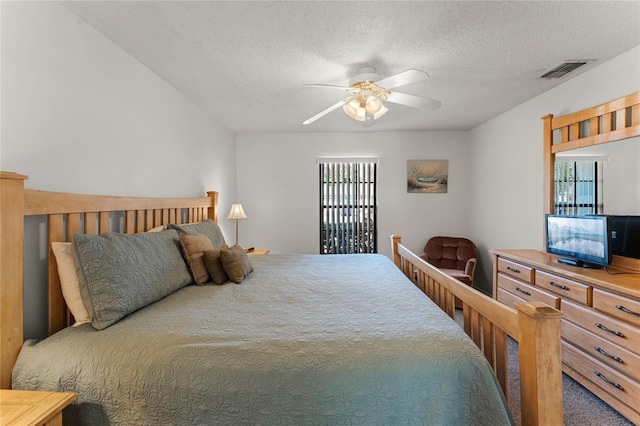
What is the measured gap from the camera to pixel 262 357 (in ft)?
3.52

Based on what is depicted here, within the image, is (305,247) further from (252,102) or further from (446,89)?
(446,89)

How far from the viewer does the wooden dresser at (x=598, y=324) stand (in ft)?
5.29

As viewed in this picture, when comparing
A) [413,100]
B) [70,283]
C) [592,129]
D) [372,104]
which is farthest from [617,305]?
[70,283]

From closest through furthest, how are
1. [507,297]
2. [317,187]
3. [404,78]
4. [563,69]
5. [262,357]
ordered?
[262,357] < [404,78] < [563,69] < [507,297] < [317,187]

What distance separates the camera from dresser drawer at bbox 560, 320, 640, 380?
1.61 m

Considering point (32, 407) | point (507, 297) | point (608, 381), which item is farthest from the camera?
point (507, 297)

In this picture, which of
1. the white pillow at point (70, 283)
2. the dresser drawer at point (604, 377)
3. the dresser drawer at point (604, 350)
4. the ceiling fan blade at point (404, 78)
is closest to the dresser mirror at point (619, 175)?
the dresser drawer at point (604, 350)

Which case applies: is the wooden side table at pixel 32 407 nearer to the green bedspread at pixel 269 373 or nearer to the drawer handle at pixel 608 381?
the green bedspread at pixel 269 373

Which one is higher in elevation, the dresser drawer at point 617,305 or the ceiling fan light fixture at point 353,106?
the ceiling fan light fixture at point 353,106

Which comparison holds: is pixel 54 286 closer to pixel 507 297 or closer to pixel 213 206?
pixel 213 206

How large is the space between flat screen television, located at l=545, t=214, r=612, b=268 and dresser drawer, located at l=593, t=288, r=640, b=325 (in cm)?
31

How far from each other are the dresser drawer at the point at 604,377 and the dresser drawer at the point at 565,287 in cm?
36

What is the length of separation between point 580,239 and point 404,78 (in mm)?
1794

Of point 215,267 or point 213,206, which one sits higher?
point 213,206
